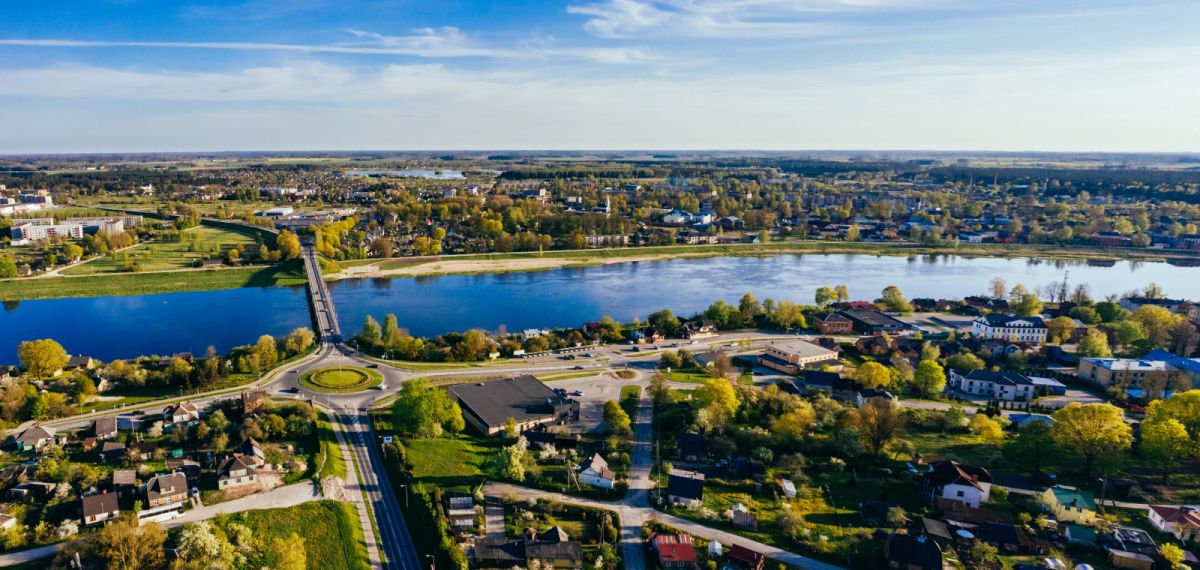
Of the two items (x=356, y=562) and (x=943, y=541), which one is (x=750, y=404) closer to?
(x=943, y=541)

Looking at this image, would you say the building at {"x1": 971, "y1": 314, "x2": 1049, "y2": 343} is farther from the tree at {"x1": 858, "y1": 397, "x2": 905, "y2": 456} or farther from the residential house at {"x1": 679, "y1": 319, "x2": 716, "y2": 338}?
the tree at {"x1": 858, "y1": 397, "x2": 905, "y2": 456}

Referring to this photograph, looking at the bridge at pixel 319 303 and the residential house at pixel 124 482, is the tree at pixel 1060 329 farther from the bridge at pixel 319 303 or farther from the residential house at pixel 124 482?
the residential house at pixel 124 482

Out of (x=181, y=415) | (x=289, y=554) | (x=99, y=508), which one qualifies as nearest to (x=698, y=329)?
(x=181, y=415)

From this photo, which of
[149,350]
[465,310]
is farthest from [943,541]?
[149,350]

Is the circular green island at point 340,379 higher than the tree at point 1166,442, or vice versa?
the tree at point 1166,442

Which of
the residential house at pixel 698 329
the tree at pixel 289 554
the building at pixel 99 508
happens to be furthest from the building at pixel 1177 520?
the building at pixel 99 508
